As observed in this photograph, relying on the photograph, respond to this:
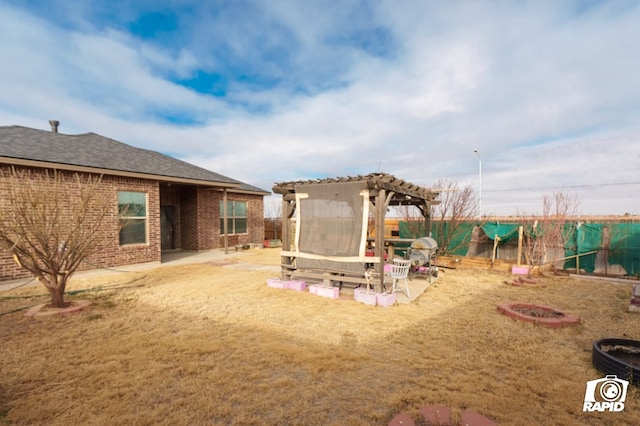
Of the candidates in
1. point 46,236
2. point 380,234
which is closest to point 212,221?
point 46,236

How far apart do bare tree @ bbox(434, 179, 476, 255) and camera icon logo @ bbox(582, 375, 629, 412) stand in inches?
368

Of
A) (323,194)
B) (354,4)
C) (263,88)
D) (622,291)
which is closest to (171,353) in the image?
(323,194)

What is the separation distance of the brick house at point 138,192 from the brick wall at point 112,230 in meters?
0.02

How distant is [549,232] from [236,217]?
14027mm

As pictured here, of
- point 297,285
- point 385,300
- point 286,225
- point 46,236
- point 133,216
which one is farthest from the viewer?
point 133,216

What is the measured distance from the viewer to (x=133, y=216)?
1063 cm

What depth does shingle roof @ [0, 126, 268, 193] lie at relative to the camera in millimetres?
8484

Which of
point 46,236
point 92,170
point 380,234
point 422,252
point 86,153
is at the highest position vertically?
point 86,153

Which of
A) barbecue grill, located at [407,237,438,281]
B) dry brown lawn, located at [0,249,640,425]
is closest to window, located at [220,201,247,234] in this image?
dry brown lawn, located at [0,249,640,425]

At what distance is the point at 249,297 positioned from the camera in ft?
22.0

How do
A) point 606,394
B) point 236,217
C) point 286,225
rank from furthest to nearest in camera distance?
point 236,217, point 286,225, point 606,394

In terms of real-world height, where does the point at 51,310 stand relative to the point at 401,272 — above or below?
below

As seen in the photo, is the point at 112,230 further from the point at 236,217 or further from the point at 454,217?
the point at 454,217

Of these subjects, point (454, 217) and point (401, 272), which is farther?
point (454, 217)
